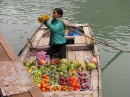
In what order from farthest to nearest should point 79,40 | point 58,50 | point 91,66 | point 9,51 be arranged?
point 79,40 < point 58,50 < point 91,66 < point 9,51

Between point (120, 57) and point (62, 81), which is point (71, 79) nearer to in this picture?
point (62, 81)

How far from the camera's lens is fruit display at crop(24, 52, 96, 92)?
4.10 metres

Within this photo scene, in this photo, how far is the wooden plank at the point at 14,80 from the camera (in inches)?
91.5

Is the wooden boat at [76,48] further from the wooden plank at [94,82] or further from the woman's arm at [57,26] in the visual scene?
the woman's arm at [57,26]

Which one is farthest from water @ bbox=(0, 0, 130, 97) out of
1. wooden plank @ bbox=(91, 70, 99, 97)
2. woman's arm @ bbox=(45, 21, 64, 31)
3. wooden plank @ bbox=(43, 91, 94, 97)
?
woman's arm @ bbox=(45, 21, 64, 31)

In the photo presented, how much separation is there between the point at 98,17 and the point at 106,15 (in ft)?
1.85

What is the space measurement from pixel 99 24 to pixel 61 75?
18.5 feet

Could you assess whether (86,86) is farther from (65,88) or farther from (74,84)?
(65,88)

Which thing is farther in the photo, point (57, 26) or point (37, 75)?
point (57, 26)

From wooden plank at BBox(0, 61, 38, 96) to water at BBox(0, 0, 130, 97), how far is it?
9.13 ft

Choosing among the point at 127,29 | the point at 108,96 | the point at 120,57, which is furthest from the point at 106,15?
the point at 108,96

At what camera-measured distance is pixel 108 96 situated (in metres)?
4.93

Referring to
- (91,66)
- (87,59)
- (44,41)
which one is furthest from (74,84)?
(44,41)

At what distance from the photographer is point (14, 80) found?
2.43 meters
